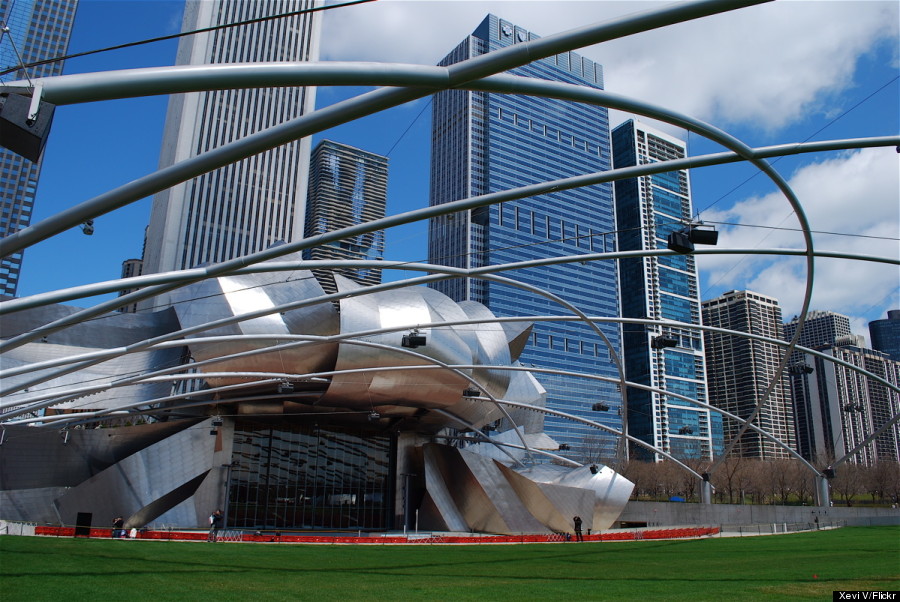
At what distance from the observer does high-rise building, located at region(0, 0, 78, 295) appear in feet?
38.3

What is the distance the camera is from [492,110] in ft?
348

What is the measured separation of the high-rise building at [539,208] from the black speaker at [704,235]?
167 ft

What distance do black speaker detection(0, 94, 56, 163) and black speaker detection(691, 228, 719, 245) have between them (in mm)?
13306

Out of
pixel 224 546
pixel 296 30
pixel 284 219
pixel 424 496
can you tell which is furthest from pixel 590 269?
pixel 224 546

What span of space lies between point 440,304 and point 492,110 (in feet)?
233

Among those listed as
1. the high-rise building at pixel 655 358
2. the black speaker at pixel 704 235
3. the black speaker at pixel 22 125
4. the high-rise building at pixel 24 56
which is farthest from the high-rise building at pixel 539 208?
the black speaker at pixel 22 125

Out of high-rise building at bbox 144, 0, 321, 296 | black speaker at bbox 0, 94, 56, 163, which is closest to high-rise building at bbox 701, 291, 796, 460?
high-rise building at bbox 144, 0, 321, 296

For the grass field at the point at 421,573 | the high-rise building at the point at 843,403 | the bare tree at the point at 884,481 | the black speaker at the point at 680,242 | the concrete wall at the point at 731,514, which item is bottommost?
the grass field at the point at 421,573

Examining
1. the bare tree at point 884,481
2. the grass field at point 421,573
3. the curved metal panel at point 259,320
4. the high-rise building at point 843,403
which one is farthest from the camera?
the high-rise building at point 843,403

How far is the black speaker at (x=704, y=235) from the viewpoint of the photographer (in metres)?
15.8

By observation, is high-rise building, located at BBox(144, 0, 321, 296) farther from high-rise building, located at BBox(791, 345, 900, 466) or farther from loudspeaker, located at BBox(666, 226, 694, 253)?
high-rise building, located at BBox(791, 345, 900, 466)

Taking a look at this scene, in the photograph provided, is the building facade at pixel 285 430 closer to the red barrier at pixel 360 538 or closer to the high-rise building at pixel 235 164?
the red barrier at pixel 360 538

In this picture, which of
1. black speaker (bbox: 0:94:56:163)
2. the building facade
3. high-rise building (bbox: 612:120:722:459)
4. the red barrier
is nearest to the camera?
black speaker (bbox: 0:94:56:163)

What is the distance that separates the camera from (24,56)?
18.3m
